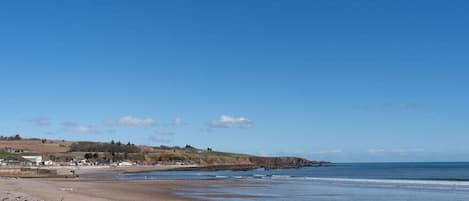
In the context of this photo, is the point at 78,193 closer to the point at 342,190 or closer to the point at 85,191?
the point at 85,191

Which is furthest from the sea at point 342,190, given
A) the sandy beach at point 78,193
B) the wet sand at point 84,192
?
the sandy beach at point 78,193

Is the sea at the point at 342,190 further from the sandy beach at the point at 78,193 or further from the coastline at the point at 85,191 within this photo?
the sandy beach at the point at 78,193

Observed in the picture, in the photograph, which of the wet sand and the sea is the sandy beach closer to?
the wet sand

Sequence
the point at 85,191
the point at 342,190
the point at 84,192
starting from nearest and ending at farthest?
the point at 84,192, the point at 85,191, the point at 342,190

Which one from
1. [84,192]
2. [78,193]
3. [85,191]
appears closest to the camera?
[78,193]

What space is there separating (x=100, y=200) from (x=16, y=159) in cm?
13372

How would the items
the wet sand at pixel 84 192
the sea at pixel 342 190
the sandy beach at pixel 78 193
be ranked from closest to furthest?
the sandy beach at pixel 78 193 → the wet sand at pixel 84 192 → the sea at pixel 342 190

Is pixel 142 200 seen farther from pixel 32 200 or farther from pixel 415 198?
pixel 415 198

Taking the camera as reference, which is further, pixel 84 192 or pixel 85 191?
pixel 85 191

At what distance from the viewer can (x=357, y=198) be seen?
40.2m

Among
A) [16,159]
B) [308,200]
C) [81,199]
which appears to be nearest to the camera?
[81,199]

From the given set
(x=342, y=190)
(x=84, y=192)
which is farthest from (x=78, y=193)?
(x=342, y=190)

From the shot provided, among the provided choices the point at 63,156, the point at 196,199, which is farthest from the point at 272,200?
the point at 63,156

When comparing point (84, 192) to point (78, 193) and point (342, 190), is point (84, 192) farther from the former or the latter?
point (342, 190)
